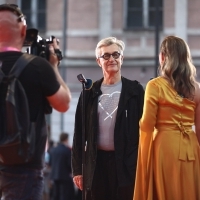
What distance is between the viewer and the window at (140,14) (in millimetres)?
27031

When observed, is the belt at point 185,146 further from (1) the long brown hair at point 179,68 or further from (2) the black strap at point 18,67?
(2) the black strap at point 18,67

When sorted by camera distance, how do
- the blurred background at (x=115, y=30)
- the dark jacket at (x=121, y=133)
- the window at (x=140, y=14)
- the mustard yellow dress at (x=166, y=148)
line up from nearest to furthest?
the mustard yellow dress at (x=166, y=148) → the dark jacket at (x=121, y=133) → the blurred background at (x=115, y=30) → the window at (x=140, y=14)

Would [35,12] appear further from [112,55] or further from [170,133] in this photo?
[170,133]

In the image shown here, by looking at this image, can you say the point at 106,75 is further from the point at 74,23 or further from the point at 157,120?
the point at 74,23

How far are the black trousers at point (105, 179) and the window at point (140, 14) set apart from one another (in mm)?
19401

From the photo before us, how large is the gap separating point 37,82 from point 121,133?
7.35 feet

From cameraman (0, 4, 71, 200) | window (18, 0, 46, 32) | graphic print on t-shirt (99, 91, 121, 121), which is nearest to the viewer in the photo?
cameraman (0, 4, 71, 200)

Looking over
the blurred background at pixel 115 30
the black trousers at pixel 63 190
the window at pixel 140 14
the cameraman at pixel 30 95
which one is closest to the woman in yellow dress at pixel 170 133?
the cameraman at pixel 30 95

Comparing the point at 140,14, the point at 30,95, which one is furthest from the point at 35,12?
the point at 30,95

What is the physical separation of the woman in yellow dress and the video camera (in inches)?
59.4

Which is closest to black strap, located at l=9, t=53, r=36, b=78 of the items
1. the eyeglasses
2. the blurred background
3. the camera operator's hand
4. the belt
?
the camera operator's hand

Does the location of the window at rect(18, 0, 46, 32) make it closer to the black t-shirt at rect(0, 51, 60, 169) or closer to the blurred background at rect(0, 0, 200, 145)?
the blurred background at rect(0, 0, 200, 145)

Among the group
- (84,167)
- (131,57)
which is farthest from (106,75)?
(131,57)

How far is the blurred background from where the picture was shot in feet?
88.2
